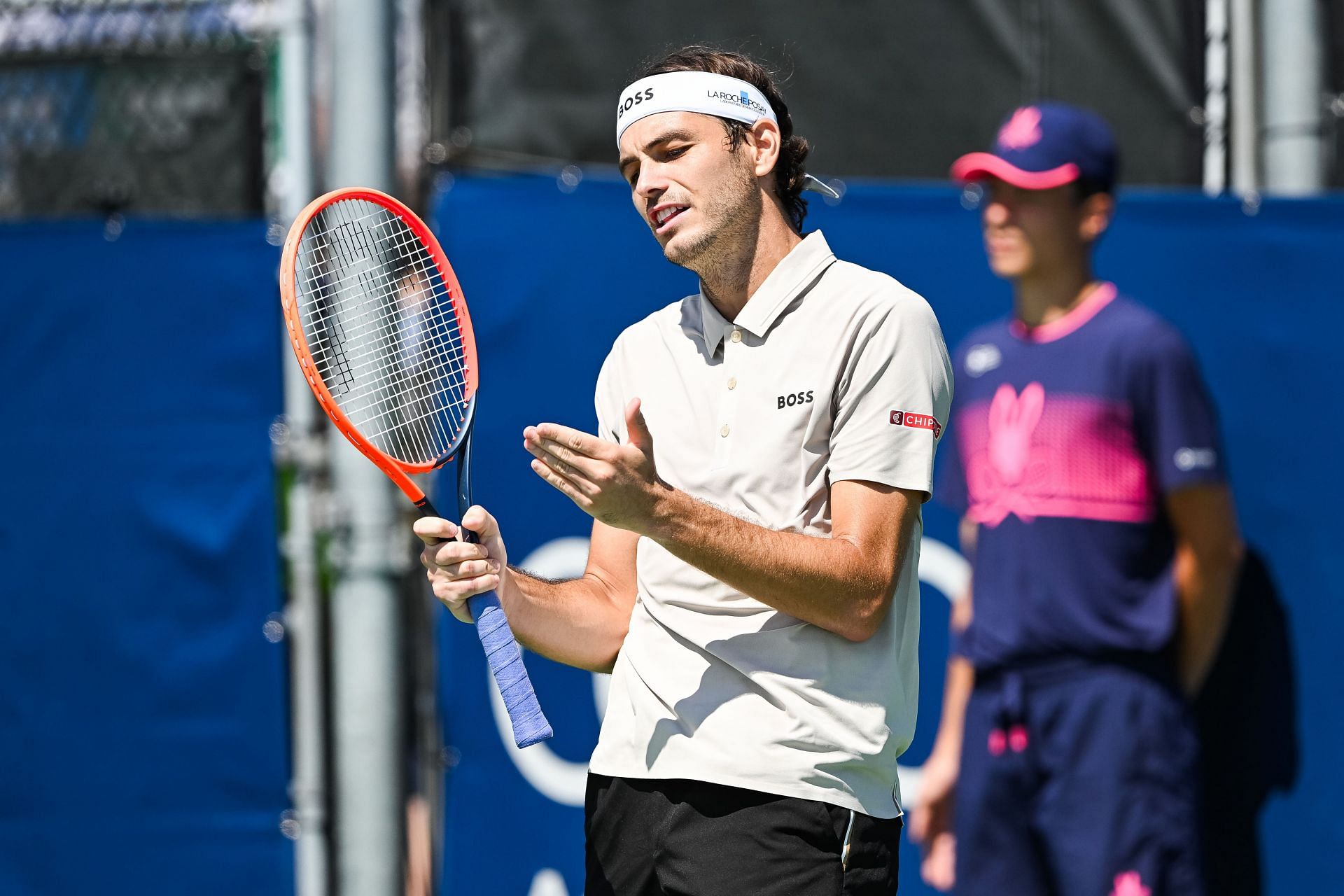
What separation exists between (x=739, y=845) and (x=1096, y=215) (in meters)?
2.40

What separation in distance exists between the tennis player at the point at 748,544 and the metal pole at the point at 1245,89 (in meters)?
2.39

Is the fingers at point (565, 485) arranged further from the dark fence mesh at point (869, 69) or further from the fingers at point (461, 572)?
the dark fence mesh at point (869, 69)

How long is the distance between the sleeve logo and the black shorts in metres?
0.54

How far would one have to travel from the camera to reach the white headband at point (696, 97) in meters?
2.28

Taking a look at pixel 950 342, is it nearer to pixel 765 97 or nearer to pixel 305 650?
pixel 765 97

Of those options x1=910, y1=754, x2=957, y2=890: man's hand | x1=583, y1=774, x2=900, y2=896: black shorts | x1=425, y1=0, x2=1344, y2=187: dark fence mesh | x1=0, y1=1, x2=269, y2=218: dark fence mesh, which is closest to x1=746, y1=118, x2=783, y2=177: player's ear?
x1=583, y1=774, x2=900, y2=896: black shorts

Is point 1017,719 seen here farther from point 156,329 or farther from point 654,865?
point 156,329

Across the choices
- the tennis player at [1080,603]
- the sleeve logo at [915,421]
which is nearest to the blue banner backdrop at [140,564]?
the tennis player at [1080,603]

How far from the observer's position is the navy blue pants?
3668mm

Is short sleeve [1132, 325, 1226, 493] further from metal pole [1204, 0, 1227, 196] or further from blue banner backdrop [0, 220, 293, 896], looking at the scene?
blue banner backdrop [0, 220, 293, 896]

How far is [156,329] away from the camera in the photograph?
424 cm

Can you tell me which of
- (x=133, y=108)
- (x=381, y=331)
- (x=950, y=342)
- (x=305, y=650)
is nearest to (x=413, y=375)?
(x=381, y=331)

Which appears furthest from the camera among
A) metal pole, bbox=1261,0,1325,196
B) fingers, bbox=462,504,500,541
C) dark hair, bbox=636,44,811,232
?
metal pole, bbox=1261,0,1325,196

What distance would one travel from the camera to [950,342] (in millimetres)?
4047
